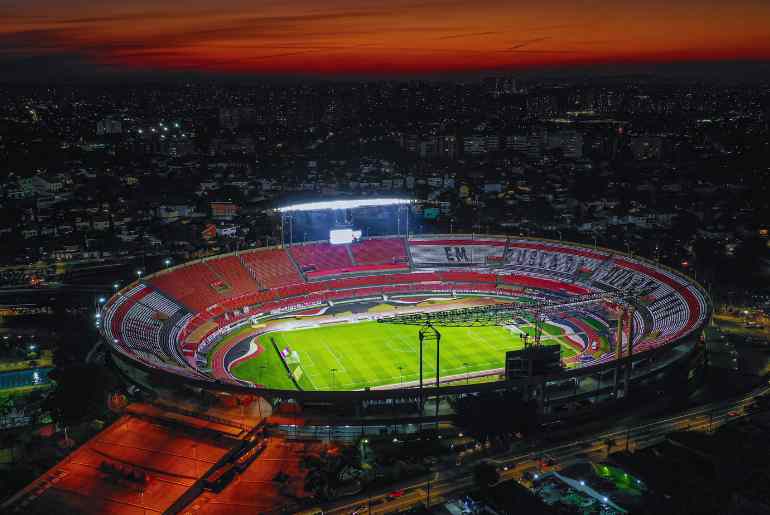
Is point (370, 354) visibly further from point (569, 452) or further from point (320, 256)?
point (320, 256)

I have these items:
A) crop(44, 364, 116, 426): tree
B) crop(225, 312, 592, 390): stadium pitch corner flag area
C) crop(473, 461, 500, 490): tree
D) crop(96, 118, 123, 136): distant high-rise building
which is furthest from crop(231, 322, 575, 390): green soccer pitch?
crop(96, 118, 123, 136): distant high-rise building

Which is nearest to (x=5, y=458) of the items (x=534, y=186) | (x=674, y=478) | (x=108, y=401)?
(x=108, y=401)

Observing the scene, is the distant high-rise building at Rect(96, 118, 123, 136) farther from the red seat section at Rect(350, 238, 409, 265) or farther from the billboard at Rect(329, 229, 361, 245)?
the billboard at Rect(329, 229, 361, 245)

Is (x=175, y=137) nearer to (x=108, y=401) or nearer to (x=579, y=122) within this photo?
(x=579, y=122)

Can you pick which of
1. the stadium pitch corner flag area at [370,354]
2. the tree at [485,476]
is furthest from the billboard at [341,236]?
the tree at [485,476]

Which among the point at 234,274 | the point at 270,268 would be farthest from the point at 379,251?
the point at 234,274

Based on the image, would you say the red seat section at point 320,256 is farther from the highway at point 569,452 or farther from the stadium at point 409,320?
the highway at point 569,452
